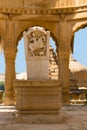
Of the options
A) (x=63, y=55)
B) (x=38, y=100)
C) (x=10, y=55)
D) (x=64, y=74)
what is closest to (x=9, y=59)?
(x=10, y=55)

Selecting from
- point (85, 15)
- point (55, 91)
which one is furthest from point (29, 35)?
point (85, 15)

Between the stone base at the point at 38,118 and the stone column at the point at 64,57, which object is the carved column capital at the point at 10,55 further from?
the stone base at the point at 38,118

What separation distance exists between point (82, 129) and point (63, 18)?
14.6 m

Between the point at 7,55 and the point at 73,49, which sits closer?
the point at 7,55

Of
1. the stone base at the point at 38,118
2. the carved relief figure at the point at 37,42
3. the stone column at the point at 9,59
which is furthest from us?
the stone column at the point at 9,59

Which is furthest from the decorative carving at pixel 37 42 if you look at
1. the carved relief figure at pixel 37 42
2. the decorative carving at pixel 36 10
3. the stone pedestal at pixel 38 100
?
the decorative carving at pixel 36 10

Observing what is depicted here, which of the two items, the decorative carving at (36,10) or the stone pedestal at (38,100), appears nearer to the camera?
the stone pedestal at (38,100)

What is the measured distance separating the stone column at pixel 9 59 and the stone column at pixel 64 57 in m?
2.88

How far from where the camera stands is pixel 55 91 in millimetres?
8961

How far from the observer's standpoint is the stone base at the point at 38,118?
8750mm

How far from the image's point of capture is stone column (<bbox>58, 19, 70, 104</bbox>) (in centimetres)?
2133

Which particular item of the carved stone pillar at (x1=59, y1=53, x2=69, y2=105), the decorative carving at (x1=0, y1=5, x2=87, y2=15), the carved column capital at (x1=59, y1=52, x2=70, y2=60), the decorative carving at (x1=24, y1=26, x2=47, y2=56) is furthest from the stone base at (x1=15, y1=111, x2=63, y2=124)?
the decorative carving at (x1=0, y1=5, x2=87, y2=15)

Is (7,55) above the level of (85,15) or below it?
below

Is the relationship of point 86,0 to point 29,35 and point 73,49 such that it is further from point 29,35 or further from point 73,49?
point 29,35
